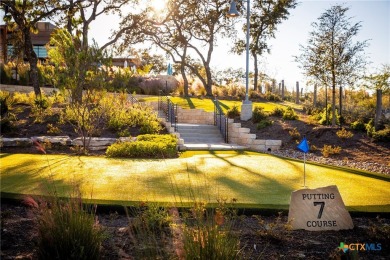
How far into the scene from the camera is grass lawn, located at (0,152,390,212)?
→ 6.25 meters

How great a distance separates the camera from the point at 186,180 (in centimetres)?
762

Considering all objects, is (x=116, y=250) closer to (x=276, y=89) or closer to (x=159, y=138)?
(x=159, y=138)

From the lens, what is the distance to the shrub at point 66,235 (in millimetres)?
3705

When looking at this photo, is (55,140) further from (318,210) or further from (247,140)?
(318,210)

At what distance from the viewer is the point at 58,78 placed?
1148 cm

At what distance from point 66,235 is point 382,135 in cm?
1184

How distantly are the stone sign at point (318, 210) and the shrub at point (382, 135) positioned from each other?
904 cm

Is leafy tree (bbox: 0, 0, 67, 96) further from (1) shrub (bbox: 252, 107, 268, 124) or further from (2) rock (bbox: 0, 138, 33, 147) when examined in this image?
(1) shrub (bbox: 252, 107, 268, 124)

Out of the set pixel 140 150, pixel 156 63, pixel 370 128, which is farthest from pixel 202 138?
pixel 156 63

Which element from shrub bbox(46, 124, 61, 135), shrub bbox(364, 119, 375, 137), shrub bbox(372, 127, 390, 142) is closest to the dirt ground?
shrub bbox(372, 127, 390, 142)

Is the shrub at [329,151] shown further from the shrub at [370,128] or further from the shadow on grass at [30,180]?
the shadow on grass at [30,180]

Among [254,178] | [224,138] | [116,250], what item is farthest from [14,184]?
[224,138]

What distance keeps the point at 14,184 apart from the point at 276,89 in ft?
95.2

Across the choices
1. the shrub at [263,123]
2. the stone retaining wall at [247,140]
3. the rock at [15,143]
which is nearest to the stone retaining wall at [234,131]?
the stone retaining wall at [247,140]
